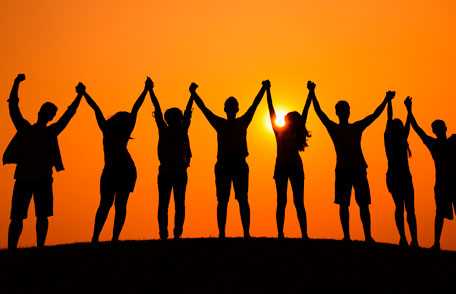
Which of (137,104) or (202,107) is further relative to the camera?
(202,107)

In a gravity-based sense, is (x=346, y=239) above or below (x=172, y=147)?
below

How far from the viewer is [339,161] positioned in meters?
13.2

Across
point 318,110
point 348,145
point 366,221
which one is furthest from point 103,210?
point 366,221

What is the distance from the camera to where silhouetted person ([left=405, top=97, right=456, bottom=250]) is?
45.8 feet

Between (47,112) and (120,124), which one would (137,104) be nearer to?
(120,124)

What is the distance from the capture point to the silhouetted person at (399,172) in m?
13.7

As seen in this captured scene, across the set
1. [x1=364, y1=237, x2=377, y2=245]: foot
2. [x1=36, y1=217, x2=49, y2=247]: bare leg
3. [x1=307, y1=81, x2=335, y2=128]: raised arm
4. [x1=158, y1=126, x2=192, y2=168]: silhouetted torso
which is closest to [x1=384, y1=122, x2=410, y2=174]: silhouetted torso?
[x1=307, y1=81, x2=335, y2=128]: raised arm

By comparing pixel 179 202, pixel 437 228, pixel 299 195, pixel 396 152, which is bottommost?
pixel 437 228

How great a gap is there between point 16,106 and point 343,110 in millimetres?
7170

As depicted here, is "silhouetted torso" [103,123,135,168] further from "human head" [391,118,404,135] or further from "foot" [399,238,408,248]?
"foot" [399,238,408,248]

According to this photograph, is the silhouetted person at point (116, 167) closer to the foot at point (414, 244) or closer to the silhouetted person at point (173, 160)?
the silhouetted person at point (173, 160)

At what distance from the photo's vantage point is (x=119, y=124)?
1248 centimetres

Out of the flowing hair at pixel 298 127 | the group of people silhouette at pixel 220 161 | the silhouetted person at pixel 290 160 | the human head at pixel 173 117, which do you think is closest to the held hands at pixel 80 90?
the group of people silhouette at pixel 220 161

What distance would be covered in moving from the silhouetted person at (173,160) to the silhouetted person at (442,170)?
5.67 meters
